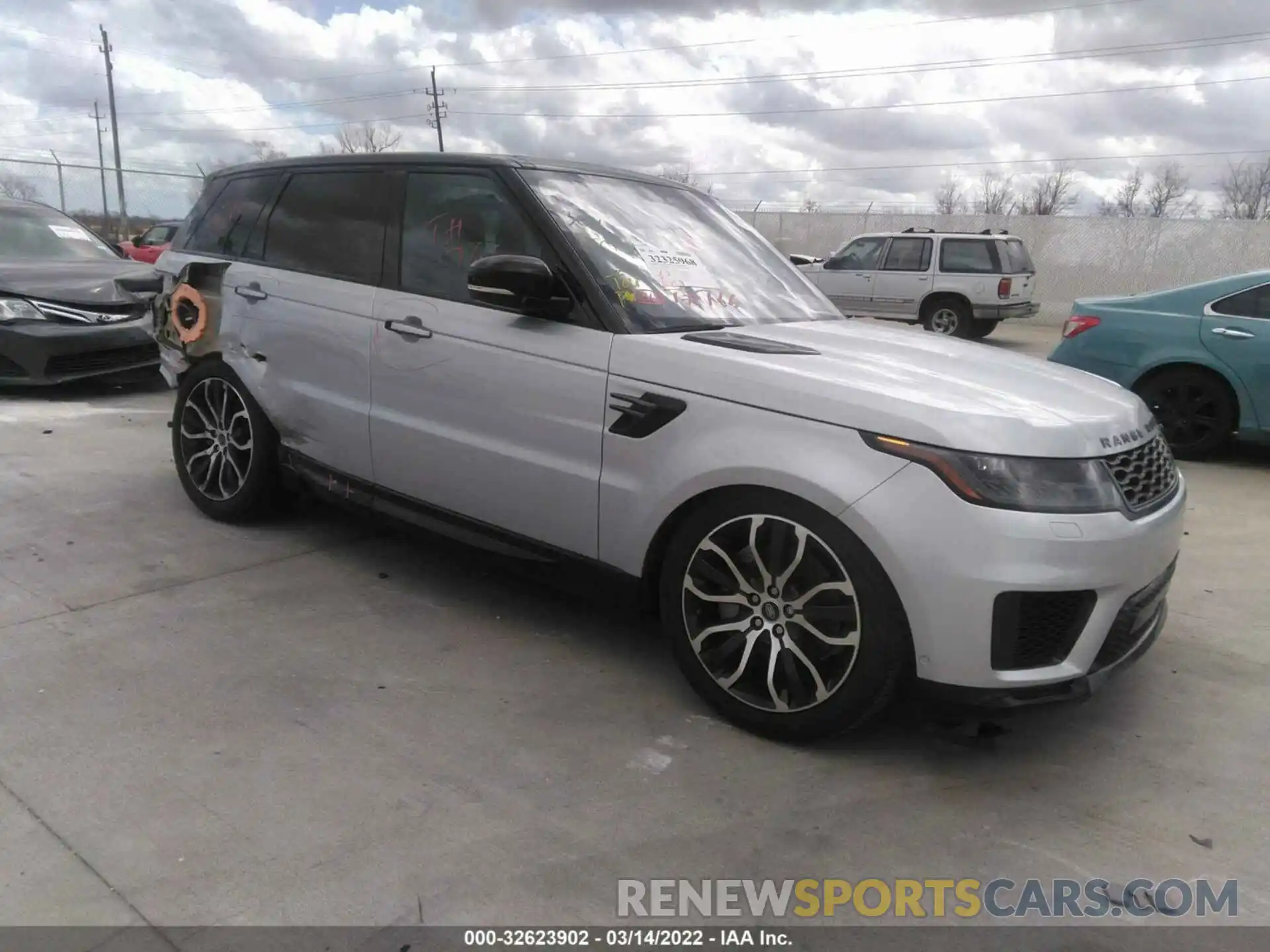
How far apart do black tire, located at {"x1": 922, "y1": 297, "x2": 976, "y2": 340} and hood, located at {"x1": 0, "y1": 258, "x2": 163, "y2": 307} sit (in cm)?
1185

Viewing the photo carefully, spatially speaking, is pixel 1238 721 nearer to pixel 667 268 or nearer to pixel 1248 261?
pixel 667 268

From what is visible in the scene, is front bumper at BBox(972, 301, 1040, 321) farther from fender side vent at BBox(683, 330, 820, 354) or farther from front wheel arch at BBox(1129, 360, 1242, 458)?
fender side vent at BBox(683, 330, 820, 354)

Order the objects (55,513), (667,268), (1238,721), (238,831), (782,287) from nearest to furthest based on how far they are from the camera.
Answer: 1. (238,831)
2. (1238,721)
3. (667,268)
4. (782,287)
5. (55,513)

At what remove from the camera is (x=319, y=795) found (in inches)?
106

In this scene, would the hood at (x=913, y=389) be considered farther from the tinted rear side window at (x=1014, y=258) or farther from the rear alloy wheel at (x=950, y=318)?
the tinted rear side window at (x=1014, y=258)

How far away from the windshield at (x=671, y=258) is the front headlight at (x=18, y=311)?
6019 mm

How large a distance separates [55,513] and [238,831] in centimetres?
330

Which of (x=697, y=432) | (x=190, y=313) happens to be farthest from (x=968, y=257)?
(x=697, y=432)

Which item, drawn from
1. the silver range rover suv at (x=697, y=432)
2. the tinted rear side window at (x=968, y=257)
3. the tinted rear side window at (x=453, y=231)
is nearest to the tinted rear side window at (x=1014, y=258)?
the tinted rear side window at (x=968, y=257)

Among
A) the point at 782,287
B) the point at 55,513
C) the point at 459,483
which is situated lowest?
the point at 55,513

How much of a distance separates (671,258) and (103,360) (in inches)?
252

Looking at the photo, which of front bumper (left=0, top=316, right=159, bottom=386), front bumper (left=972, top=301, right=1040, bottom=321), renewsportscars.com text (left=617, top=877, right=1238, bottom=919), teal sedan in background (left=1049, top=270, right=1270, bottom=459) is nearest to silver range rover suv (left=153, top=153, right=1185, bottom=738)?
renewsportscars.com text (left=617, top=877, right=1238, bottom=919)

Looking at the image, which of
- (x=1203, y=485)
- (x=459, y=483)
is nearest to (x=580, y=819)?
(x=459, y=483)

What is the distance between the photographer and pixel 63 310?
25.8 ft
